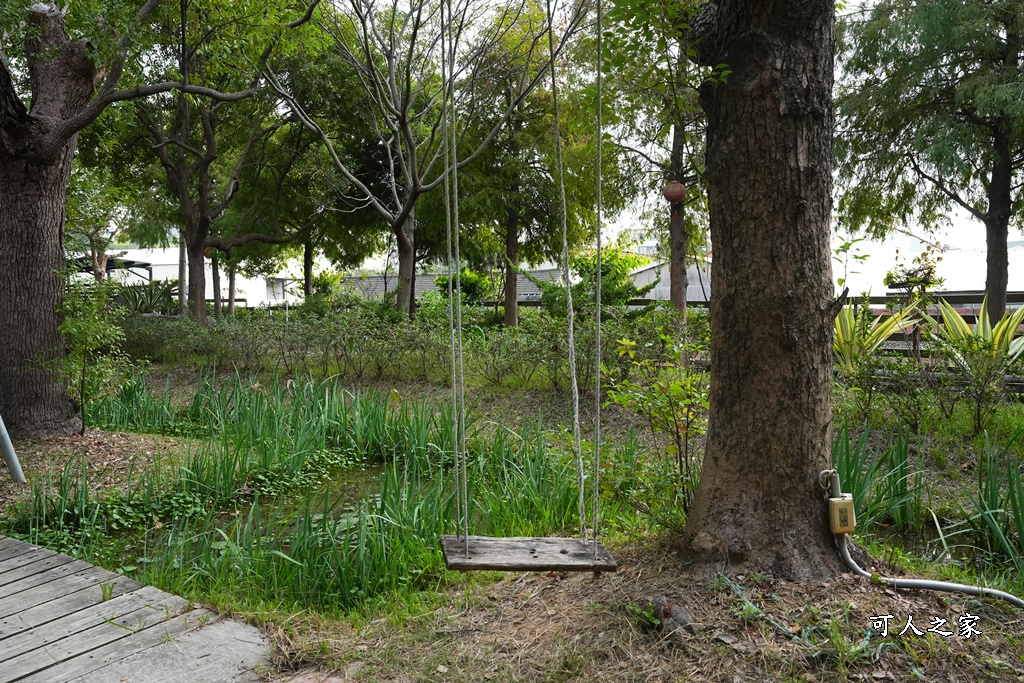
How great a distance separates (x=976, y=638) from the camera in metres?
2.12

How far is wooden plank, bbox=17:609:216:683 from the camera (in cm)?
230

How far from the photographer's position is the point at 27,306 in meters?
5.43

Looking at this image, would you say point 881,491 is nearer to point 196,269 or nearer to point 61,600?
point 61,600

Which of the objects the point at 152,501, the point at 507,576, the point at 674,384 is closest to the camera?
the point at 674,384

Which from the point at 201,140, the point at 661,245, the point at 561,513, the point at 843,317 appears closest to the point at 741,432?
the point at 561,513

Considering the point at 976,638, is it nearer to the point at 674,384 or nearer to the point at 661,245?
the point at 674,384

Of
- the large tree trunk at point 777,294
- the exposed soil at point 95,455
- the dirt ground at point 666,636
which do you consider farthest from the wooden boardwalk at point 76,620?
the large tree trunk at point 777,294

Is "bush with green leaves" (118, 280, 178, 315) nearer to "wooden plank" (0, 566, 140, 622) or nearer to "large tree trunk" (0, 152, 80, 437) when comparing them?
"large tree trunk" (0, 152, 80, 437)

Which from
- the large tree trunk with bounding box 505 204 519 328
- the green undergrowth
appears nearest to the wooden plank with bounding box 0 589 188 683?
the green undergrowth

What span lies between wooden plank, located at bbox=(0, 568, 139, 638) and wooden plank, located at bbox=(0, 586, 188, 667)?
0.04 meters

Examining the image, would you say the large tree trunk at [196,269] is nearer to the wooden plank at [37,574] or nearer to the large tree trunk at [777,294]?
the wooden plank at [37,574]

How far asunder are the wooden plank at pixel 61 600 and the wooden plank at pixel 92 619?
0.04 metres

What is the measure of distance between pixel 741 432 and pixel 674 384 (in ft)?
1.49

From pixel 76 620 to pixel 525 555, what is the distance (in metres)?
1.66
